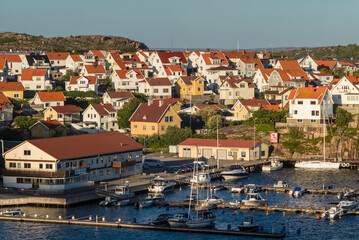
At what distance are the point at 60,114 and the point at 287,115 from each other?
33.8m

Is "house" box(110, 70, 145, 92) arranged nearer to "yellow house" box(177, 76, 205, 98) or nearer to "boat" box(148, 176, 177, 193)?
"yellow house" box(177, 76, 205, 98)

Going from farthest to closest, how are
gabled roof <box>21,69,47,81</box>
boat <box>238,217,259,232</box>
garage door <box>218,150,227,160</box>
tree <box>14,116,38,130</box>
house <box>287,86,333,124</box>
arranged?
gabled roof <box>21,69,47,81</box> < house <box>287,86,333,124</box> < tree <box>14,116,38,130</box> < garage door <box>218,150,227,160</box> < boat <box>238,217,259,232</box>

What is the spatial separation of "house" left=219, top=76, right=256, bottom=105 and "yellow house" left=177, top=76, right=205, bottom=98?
13.4 ft

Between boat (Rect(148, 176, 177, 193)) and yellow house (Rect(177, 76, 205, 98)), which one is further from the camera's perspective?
yellow house (Rect(177, 76, 205, 98))

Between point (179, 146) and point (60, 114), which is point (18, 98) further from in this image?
point (179, 146)

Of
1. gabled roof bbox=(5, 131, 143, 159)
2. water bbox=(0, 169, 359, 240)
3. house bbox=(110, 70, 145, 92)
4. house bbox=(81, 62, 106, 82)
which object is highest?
house bbox=(81, 62, 106, 82)

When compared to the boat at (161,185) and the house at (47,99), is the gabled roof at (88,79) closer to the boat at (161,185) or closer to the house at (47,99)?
the house at (47,99)

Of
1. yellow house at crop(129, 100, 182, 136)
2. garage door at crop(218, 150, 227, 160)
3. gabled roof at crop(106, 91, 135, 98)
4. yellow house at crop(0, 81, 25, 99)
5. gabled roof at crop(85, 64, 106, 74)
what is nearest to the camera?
garage door at crop(218, 150, 227, 160)

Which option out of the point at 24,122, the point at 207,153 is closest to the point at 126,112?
the point at 24,122

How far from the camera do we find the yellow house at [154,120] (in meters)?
106

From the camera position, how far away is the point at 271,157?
324ft

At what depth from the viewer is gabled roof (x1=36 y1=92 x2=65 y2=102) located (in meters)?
116


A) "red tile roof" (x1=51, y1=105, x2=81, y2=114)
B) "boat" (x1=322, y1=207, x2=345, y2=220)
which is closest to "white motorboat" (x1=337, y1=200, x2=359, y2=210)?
"boat" (x1=322, y1=207, x2=345, y2=220)

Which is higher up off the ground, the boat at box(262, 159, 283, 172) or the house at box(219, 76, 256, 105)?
the house at box(219, 76, 256, 105)
